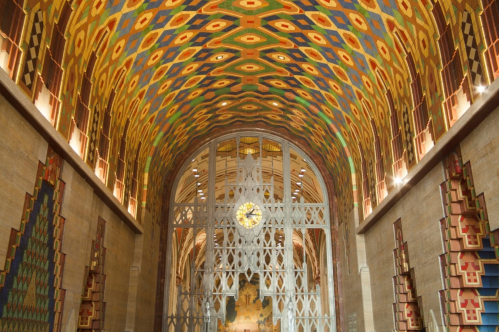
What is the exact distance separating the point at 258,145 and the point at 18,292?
40.9 feet

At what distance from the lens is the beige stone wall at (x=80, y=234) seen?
20.5ft

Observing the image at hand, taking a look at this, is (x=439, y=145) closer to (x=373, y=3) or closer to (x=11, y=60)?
(x=373, y=3)

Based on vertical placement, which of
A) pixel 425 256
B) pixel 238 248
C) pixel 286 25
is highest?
pixel 286 25

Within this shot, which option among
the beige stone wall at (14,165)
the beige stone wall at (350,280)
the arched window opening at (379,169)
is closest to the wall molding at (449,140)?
the arched window opening at (379,169)

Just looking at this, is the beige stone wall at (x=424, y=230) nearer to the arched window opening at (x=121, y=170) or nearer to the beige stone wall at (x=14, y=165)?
the beige stone wall at (x=14, y=165)

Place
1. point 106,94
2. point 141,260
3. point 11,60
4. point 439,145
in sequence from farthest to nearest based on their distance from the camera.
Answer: point 141,260, point 106,94, point 439,145, point 11,60

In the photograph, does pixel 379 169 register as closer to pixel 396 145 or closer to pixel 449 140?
pixel 396 145

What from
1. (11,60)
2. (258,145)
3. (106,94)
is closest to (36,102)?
(11,60)

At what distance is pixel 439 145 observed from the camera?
25.4ft

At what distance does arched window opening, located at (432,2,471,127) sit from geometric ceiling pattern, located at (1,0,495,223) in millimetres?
32

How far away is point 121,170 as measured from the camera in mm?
12133

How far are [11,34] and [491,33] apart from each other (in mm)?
6577

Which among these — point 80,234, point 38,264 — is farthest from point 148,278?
point 38,264

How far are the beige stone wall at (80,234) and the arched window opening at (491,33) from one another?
6531 mm
